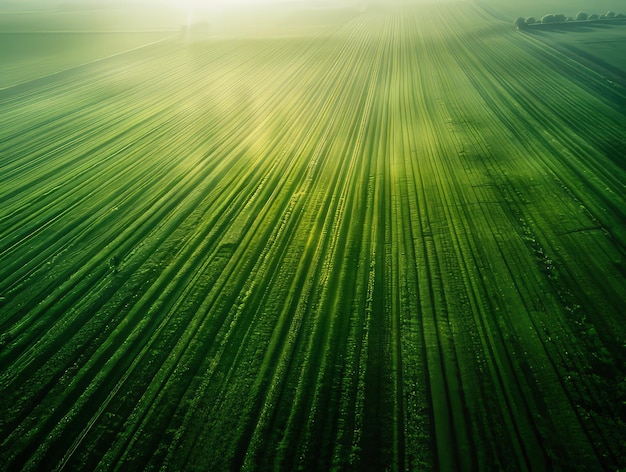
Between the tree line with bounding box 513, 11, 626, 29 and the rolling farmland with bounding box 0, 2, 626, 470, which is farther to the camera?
the tree line with bounding box 513, 11, 626, 29

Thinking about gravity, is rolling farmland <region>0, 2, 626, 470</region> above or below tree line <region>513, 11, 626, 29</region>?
below

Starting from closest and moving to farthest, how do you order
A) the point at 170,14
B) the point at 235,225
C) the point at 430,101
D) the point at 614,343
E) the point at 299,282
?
the point at 614,343 → the point at 299,282 → the point at 235,225 → the point at 430,101 → the point at 170,14

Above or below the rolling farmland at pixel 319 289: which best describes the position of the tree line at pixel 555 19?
above

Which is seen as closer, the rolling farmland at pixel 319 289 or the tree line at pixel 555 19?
the rolling farmland at pixel 319 289

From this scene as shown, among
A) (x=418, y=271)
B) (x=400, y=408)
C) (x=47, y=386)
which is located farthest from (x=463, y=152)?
(x=47, y=386)

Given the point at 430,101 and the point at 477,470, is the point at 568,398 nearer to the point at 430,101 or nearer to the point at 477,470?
the point at 477,470

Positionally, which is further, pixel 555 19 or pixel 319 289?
pixel 555 19

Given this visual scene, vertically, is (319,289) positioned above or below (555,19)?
below

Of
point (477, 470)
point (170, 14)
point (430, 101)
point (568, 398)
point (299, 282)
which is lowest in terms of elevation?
point (477, 470)
